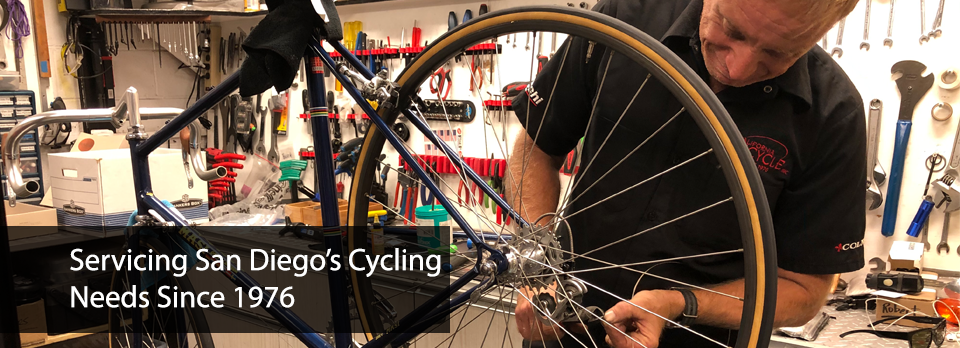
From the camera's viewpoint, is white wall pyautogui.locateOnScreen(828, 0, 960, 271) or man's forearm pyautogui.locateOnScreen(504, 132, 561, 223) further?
white wall pyautogui.locateOnScreen(828, 0, 960, 271)

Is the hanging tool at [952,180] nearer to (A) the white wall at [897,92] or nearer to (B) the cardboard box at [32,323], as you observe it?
(A) the white wall at [897,92]

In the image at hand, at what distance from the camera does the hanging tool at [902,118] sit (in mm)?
1531

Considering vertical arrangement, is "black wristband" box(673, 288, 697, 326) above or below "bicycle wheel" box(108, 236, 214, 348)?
above

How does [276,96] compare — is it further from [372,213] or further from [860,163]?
[860,163]

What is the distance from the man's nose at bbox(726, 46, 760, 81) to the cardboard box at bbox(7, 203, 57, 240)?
2.12m

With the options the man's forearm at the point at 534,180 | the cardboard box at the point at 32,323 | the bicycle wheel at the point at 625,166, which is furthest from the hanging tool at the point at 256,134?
the man's forearm at the point at 534,180

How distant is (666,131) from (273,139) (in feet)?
7.75

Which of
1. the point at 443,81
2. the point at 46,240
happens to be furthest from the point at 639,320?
the point at 46,240

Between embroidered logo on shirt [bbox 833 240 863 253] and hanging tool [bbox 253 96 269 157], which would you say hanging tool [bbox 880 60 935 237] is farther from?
hanging tool [bbox 253 96 269 157]

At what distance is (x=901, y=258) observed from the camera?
152 cm

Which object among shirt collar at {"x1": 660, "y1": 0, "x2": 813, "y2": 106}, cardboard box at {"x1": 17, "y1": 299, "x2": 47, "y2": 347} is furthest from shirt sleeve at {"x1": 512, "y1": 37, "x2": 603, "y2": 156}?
cardboard box at {"x1": 17, "y1": 299, "x2": 47, "y2": 347}

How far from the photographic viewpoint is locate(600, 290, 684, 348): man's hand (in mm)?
753

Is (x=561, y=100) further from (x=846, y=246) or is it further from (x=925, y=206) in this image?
(x=925, y=206)

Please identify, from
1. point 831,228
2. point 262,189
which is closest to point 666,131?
point 831,228
